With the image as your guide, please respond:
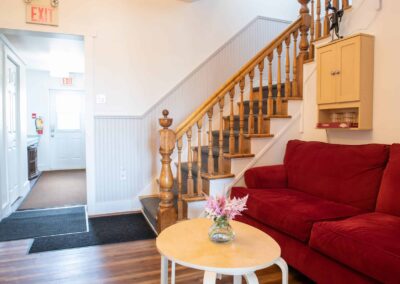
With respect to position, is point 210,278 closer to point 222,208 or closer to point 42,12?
point 222,208

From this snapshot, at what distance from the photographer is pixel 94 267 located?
7.73ft

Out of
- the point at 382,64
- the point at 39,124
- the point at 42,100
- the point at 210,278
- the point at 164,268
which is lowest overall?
the point at 164,268

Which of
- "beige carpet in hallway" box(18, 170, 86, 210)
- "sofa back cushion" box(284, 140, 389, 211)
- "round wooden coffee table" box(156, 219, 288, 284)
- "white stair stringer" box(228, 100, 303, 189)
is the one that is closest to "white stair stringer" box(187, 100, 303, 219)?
"white stair stringer" box(228, 100, 303, 189)

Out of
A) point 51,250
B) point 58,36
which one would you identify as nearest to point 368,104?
point 51,250

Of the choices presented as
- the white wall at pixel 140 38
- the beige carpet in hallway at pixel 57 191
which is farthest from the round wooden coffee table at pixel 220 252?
the beige carpet in hallway at pixel 57 191

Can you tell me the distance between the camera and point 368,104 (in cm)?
255

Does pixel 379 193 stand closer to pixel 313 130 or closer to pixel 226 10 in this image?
pixel 313 130

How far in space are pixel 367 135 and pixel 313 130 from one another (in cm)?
61

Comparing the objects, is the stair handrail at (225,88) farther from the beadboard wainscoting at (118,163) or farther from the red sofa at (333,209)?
the beadboard wainscoting at (118,163)

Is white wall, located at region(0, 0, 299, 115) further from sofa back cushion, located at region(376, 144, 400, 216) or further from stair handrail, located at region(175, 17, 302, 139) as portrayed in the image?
sofa back cushion, located at region(376, 144, 400, 216)

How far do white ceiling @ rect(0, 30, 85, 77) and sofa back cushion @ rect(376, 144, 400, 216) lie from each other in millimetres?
3432

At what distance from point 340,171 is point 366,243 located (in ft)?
3.01

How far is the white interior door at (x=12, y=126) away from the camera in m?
Result: 3.89

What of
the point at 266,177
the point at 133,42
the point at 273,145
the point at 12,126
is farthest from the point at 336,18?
the point at 12,126
